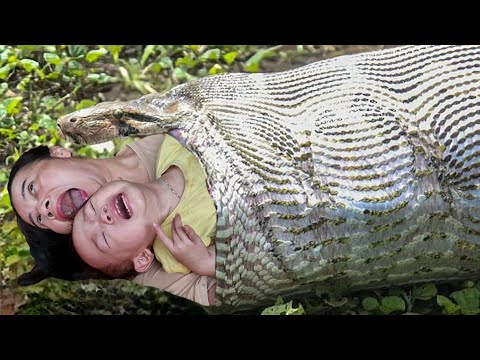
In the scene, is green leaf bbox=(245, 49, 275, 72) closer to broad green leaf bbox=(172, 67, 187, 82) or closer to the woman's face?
broad green leaf bbox=(172, 67, 187, 82)

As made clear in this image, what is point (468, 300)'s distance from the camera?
2.11 metres

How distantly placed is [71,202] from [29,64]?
449 mm

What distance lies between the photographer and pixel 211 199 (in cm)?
194

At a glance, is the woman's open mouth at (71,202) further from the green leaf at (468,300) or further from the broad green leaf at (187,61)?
the green leaf at (468,300)

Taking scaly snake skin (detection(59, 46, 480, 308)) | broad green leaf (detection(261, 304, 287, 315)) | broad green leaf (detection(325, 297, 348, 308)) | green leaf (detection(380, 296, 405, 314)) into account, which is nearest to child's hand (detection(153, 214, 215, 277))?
scaly snake skin (detection(59, 46, 480, 308))

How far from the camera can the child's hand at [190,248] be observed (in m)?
1.96

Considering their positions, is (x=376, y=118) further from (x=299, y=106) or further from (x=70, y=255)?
(x=70, y=255)

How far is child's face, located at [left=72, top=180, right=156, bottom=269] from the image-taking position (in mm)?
1947

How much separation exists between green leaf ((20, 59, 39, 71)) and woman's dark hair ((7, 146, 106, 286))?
1.00ft

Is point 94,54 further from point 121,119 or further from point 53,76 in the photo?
point 121,119

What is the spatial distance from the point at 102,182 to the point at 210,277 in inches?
12.6

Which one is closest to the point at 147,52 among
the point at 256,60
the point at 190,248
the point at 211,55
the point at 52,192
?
the point at 211,55

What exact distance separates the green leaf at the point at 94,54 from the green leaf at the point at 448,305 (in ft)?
3.37

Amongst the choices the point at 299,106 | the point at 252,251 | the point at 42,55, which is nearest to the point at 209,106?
the point at 299,106
